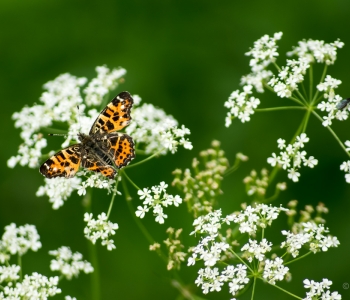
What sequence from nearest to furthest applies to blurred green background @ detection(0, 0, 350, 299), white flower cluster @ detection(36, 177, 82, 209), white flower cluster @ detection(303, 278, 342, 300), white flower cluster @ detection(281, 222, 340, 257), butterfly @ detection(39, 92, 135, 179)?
white flower cluster @ detection(303, 278, 342, 300), white flower cluster @ detection(281, 222, 340, 257), butterfly @ detection(39, 92, 135, 179), white flower cluster @ detection(36, 177, 82, 209), blurred green background @ detection(0, 0, 350, 299)

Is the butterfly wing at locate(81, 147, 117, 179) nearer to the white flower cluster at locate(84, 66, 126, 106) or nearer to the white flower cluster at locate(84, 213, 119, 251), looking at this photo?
the white flower cluster at locate(84, 213, 119, 251)

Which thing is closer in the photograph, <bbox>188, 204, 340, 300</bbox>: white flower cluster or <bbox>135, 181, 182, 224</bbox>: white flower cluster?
<bbox>188, 204, 340, 300</bbox>: white flower cluster

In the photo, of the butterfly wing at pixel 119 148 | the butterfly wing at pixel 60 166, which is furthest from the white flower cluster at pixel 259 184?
the butterfly wing at pixel 60 166

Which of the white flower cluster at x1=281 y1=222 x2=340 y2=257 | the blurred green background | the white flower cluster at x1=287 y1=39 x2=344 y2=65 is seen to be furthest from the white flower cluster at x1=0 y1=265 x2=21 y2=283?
the white flower cluster at x1=287 y1=39 x2=344 y2=65

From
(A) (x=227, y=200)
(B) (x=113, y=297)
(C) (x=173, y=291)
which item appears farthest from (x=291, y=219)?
(B) (x=113, y=297)

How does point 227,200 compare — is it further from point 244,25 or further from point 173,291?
point 244,25
